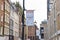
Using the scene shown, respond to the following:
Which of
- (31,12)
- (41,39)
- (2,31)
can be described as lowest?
(41,39)

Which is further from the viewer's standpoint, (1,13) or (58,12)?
(1,13)

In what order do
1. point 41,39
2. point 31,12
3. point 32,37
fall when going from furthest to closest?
point 41,39
point 32,37
point 31,12

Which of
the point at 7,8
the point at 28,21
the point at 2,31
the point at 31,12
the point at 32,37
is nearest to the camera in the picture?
the point at 28,21

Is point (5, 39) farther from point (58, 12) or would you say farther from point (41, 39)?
point (41, 39)

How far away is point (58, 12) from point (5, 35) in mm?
16373

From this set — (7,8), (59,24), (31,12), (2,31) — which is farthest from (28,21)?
(7,8)

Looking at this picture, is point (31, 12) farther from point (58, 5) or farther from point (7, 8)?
point (7, 8)

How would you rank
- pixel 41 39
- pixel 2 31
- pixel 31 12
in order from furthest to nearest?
pixel 41 39, pixel 2 31, pixel 31 12

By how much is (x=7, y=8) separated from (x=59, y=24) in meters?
18.5

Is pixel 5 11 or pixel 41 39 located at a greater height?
pixel 5 11

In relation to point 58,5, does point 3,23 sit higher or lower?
lower

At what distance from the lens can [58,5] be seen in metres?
37.2

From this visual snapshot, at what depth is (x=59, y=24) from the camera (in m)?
36.5

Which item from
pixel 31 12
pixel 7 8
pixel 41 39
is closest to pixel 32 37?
pixel 41 39
